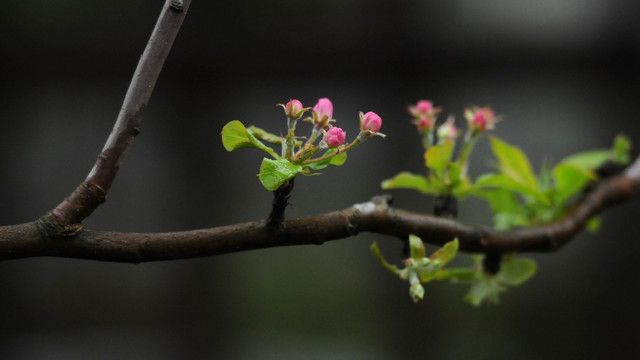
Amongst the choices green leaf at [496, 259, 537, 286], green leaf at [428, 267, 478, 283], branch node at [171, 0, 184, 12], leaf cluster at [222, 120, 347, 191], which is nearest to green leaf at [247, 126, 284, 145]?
leaf cluster at [222, 120, 347, 191]

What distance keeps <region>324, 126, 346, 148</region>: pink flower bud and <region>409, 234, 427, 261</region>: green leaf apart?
10 centimetres

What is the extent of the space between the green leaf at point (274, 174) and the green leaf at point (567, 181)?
1.34ft

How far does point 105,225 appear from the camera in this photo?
1.30 m

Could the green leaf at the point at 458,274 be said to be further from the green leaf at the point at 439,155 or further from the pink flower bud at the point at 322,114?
the pink flower bud at the point at 322,114

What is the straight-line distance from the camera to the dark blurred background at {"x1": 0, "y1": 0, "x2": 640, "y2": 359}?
1327 mm

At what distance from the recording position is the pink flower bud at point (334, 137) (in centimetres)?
36

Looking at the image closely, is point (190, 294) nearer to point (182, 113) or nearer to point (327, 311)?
point (327, 311)

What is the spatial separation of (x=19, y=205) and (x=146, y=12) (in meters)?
0.55

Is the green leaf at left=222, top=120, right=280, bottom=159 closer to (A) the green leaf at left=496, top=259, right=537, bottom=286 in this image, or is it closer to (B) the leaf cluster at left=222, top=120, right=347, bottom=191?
(B) the leaf cluster at left=222, top=120, right=347, bottom=191

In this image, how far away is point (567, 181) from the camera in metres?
0.64

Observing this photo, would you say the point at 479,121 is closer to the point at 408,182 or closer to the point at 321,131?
the point at 408,182

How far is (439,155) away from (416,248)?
0.42ft

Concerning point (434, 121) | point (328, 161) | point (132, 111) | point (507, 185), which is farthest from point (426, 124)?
point (132, 111)

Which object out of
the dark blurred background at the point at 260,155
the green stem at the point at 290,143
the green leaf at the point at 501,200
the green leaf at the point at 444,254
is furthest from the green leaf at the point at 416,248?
the dark blurred background at the point at 260,155
